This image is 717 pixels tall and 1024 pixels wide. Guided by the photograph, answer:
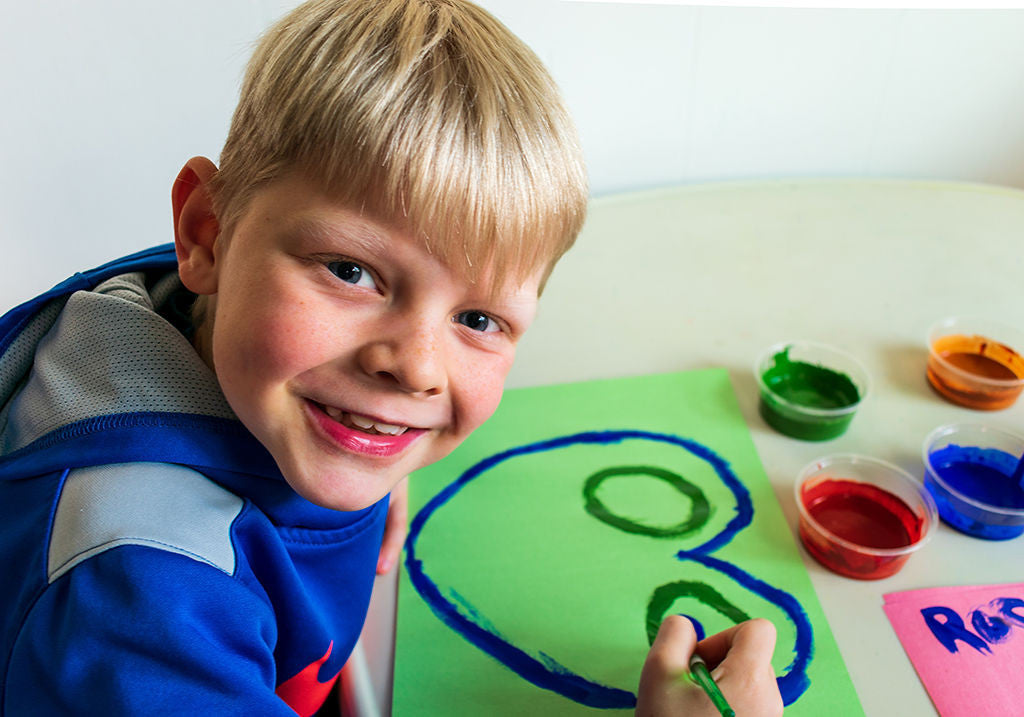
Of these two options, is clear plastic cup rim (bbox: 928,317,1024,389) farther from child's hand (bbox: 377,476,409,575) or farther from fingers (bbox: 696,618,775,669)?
child's hand (bbox: 377,476,409,575)

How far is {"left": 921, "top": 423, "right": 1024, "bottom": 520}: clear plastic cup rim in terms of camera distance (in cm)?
72

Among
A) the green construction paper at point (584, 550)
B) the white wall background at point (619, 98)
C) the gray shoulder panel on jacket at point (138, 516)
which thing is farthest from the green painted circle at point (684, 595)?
the white wall background at point (619, 98)

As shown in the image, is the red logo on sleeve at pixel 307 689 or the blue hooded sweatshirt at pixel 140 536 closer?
the blue hooded sweatshirt at pixel 140 536

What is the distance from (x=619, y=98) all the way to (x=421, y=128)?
76cm

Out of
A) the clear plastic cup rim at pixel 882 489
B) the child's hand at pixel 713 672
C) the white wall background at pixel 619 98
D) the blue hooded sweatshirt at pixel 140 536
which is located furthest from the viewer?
the white wall background at pixel 619 98

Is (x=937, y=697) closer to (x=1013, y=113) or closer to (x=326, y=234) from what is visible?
(x=326, y=234)

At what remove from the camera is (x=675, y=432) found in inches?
33.4

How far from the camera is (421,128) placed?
0.51 m

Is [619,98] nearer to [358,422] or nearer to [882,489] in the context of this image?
[882,489]

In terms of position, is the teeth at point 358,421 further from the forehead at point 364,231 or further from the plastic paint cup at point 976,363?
the plastic paint cup at point 976,363

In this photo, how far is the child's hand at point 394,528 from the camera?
73cm

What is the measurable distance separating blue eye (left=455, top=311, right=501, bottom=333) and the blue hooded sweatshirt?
0.55ft

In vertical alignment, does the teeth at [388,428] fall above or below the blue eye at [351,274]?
below

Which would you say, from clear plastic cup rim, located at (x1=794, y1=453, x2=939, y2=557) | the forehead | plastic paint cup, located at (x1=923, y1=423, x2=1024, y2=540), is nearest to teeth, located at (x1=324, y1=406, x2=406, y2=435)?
the forehead
